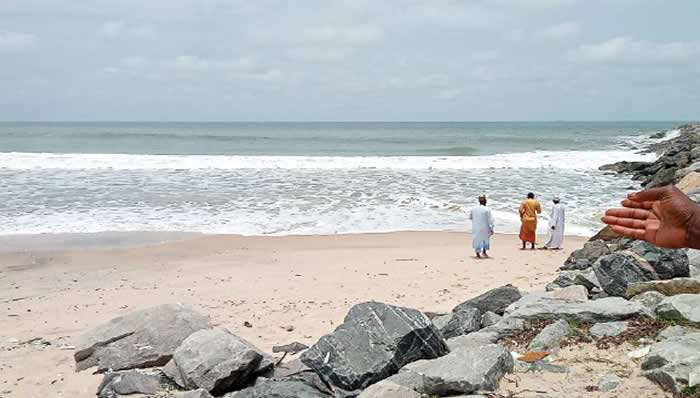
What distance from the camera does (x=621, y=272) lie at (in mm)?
5352

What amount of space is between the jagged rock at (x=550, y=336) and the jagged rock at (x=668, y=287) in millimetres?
1061

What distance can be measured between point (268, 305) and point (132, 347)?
217 centimetres

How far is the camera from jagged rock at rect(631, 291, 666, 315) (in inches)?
182

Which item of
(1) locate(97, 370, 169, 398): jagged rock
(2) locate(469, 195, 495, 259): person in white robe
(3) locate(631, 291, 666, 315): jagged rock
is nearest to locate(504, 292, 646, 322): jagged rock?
(3) locate(631, 291, 666, 315): jagged rock

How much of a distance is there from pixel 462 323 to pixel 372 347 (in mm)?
1429

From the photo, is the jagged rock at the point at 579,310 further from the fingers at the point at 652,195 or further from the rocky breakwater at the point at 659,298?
the fingers at the point at 652,195

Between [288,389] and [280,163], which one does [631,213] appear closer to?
[288,389]

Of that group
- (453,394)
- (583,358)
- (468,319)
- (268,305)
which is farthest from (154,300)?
(583,358)

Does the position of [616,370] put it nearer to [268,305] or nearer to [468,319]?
[468,319]

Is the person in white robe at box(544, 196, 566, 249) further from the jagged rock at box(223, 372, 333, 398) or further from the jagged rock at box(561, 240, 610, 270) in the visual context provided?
the jagged rock at box(223, 372, 333, 398)

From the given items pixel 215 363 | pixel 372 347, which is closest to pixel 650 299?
pixel 372 347

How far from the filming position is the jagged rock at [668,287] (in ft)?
15.8

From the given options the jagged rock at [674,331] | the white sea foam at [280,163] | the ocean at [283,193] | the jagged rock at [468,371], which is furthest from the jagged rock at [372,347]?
the white sea foam at [280,163]

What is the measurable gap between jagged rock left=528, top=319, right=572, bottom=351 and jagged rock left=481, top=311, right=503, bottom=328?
70 cm
